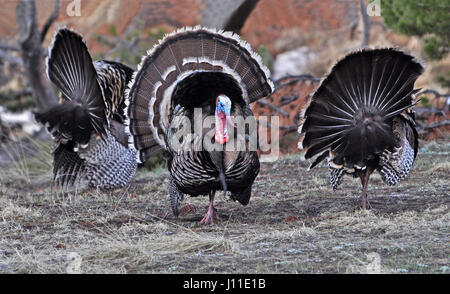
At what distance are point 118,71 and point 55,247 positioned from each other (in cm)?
232

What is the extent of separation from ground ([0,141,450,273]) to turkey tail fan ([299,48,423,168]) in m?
0.54

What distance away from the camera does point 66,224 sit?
527 cm

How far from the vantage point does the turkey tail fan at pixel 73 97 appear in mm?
6016

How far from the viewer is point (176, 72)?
550 centimetres

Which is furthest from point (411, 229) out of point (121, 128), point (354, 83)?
point (121, 128)

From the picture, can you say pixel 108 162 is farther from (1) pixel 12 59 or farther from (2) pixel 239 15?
(1) pixel 12 59

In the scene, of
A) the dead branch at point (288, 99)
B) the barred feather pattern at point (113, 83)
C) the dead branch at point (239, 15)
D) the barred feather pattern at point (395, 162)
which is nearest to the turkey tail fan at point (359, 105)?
the barred feather pattern at point (395, 162)

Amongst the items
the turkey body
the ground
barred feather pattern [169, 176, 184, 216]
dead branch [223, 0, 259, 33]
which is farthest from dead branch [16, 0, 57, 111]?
the turkey body

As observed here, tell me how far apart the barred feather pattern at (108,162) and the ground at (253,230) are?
0.19m

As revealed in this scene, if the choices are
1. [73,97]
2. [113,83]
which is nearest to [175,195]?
[113,83]

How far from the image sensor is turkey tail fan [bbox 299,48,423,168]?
4.84 m

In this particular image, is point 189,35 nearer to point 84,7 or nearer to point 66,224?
point 66,224
